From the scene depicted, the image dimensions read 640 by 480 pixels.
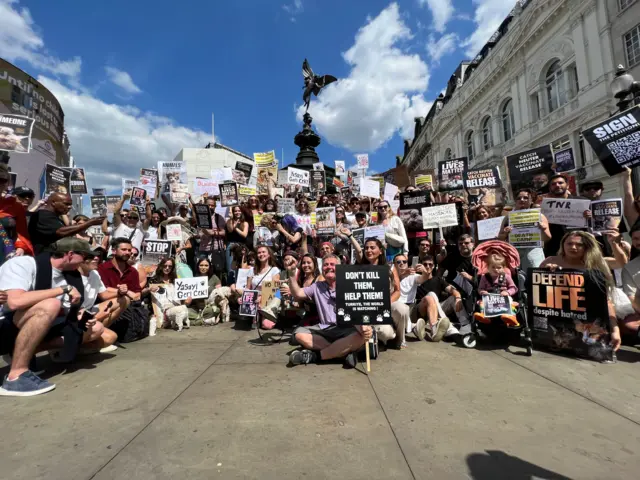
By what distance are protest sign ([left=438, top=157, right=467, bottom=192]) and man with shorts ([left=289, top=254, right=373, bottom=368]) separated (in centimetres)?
570

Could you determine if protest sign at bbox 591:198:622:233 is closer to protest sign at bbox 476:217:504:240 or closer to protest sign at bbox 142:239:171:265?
protest sign at bbox 476:217:504:240

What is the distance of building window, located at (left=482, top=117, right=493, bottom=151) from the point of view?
29225 mm

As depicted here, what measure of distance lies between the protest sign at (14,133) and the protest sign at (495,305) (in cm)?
818

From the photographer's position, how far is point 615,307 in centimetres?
374

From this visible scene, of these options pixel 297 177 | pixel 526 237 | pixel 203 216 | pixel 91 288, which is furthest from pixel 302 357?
pixel 297 177

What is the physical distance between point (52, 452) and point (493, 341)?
433 cm

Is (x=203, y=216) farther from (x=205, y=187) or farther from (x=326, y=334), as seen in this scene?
(x=326, y=334)

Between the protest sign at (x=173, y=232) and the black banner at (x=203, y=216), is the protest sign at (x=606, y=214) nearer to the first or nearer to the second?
the black banner at (x=203, y=216)

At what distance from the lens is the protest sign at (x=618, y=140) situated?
4227 millimetres

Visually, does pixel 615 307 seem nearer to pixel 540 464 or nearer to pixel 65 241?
pixel 540 464

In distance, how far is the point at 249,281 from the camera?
5.50 metres

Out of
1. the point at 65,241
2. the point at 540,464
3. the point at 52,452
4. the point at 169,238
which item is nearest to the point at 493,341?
the point at 540,464

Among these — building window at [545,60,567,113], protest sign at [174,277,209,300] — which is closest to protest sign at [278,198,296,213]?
protest sign at [174,277,209,300]

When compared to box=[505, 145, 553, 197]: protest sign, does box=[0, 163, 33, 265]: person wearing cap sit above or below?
below
